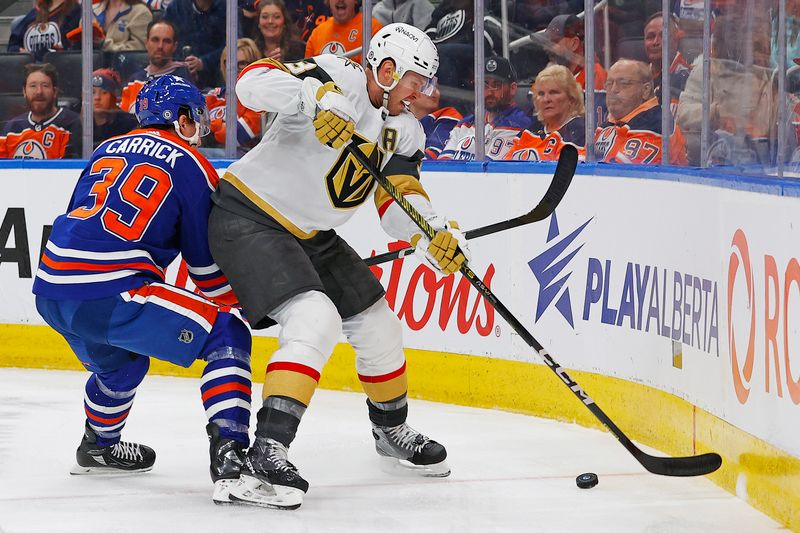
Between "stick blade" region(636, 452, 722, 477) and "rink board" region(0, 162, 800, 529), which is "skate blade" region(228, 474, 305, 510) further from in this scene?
"rink board" region(0, 162, 800, 529)

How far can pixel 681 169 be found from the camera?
12.2 feet

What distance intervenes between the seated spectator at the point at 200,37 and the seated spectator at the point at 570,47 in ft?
4.53

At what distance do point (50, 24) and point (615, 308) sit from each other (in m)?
2.74

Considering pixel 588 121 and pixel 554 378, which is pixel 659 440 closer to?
pixel 554 378

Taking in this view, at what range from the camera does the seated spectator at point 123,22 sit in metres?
5.32

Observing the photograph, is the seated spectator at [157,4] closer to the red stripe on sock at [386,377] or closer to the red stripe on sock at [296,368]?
the red stripe on sock at [386,377]

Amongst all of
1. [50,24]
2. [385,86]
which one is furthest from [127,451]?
[50,24]

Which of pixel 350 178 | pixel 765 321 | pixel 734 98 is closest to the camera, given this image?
pixel 765 321

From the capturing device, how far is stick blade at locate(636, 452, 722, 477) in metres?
3.14

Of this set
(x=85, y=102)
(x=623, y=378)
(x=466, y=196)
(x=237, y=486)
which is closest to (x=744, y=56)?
(x=623, y=378)

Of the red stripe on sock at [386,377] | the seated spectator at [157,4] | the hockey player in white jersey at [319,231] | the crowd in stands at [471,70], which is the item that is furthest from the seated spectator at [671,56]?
the seated spectator at [157,4]

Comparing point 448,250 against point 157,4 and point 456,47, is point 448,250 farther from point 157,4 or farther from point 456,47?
point 157,4

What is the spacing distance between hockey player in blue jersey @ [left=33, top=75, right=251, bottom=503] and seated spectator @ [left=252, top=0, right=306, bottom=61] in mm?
1907

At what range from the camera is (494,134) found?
4816 millimetres
